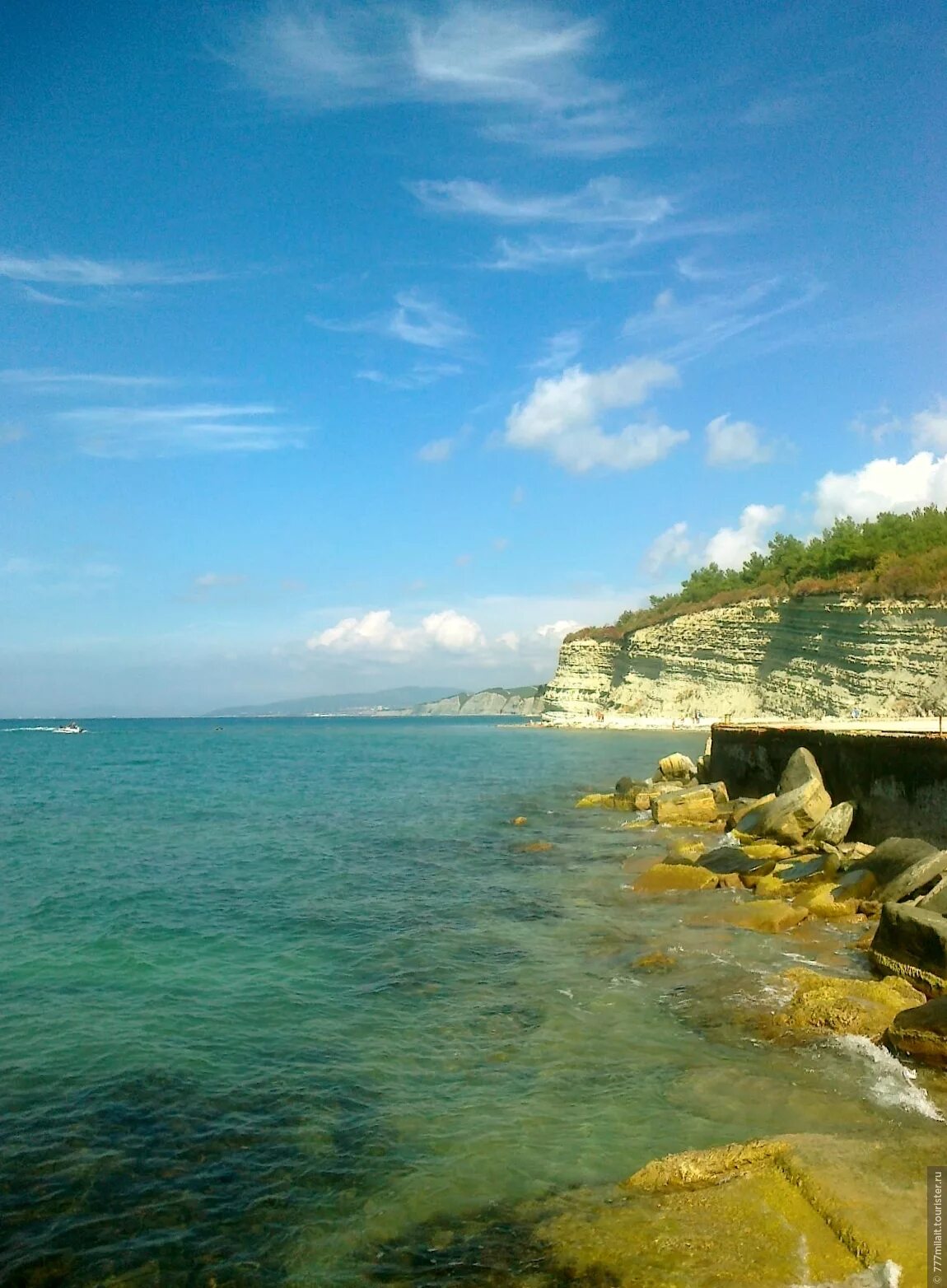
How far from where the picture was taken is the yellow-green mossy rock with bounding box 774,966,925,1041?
9.26m

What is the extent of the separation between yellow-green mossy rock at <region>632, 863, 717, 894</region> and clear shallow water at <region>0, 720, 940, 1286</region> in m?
0.62

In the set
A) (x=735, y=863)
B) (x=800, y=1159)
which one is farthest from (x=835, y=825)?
(x=800, y=1159)

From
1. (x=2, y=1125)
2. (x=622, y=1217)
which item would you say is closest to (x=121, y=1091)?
(x=2, y=1125)

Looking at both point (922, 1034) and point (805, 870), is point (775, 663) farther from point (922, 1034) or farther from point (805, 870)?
point (922, 1034)

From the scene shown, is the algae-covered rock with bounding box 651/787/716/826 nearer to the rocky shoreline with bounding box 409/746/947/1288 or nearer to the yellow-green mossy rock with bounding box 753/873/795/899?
the rocky shoreline with bounding box 409/746/947/1288

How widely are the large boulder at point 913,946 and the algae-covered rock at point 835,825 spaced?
786 centimetres

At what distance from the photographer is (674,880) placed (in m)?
16.8

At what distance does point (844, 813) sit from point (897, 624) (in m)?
35.5

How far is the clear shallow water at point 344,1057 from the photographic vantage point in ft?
21.2

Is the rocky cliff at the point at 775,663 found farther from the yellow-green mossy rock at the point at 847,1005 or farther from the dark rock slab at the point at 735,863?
the yellow-green mossy rock at the point at 847,1005

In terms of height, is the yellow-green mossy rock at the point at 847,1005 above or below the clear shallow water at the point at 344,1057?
above

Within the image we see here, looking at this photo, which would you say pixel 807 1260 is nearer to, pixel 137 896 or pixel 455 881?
pixel 455 881

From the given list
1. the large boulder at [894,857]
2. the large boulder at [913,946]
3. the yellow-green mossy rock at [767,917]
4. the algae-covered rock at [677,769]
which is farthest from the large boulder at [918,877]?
the algae-covered rock at [677,769]

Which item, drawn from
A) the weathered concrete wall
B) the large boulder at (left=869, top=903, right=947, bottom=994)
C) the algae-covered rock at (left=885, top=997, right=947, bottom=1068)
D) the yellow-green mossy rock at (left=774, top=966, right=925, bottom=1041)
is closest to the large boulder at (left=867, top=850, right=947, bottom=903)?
the large boulder at (left=869, top=903, right=947, bottom=994)
